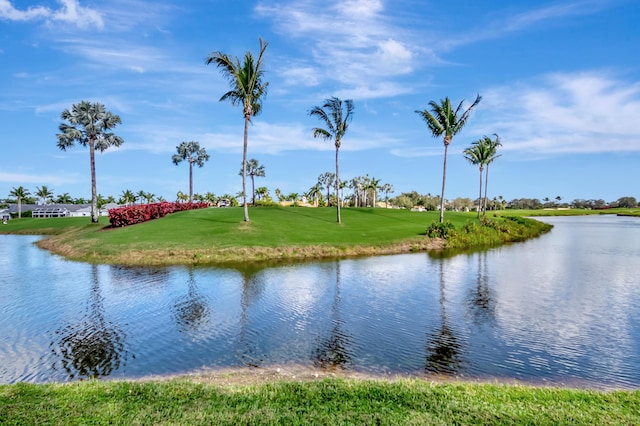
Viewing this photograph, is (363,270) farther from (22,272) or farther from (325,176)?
(325,176)

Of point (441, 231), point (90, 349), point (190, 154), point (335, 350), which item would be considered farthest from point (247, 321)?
point (190, 154)

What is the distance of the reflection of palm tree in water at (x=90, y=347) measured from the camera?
31.6 ft

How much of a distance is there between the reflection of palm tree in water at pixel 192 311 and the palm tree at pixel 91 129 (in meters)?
46.2

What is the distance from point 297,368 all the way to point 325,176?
167811 mm

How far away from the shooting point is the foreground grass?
6227 millimetres

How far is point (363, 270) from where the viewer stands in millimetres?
24031

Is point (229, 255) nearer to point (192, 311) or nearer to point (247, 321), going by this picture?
point (192, 311)

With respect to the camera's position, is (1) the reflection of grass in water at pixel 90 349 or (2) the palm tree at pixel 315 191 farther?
(2) the palm tree at pixel 315 191

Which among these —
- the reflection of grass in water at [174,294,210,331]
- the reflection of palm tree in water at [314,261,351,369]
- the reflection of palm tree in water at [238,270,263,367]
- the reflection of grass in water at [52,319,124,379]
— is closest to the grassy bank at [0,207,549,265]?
the reflection of palm tree in water at [238,270,263,367]

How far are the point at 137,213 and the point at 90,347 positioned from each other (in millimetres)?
38581

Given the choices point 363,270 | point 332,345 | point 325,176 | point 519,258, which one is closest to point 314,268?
point 363,270

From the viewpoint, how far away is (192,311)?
585 inches

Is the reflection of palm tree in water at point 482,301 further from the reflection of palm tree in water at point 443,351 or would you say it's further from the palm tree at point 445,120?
the palm tree at point 445,120

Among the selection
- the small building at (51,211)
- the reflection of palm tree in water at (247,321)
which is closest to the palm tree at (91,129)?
the reflection of palm tree in water at (247,321)
